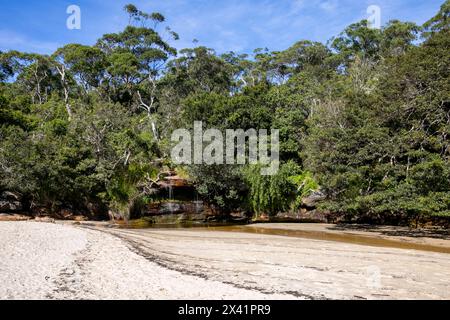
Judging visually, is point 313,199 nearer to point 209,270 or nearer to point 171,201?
point 171,201

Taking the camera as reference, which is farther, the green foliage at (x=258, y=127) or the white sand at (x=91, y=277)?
the green foliage at (x=258, y=127)

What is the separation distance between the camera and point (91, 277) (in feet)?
33.5

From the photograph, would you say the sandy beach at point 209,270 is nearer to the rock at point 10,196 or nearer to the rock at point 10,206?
the rock at point 10,206

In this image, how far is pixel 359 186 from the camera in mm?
Answer: 24781

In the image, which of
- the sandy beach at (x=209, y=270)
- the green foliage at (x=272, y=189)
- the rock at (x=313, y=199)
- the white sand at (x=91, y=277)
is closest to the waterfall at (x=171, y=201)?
the green foliage at (x=272, y=189)

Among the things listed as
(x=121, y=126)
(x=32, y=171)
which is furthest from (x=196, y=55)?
(x=32, y=171)

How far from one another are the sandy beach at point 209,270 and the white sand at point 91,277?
0.08 ft

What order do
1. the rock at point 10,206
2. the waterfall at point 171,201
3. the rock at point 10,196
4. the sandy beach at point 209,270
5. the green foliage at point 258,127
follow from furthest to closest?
the waterfall at point 171,201 < the rock at point 10,196 < the rock at point 10,206 < the green foliage at point 258,127 < the sandy beach at point 209,270

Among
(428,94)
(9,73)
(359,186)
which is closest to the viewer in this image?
(428,94)

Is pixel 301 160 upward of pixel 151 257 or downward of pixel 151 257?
upward

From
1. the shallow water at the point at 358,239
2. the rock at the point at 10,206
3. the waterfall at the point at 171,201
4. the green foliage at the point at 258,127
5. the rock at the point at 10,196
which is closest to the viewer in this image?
the shallow water at the point at 358,239

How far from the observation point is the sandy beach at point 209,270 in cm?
898
